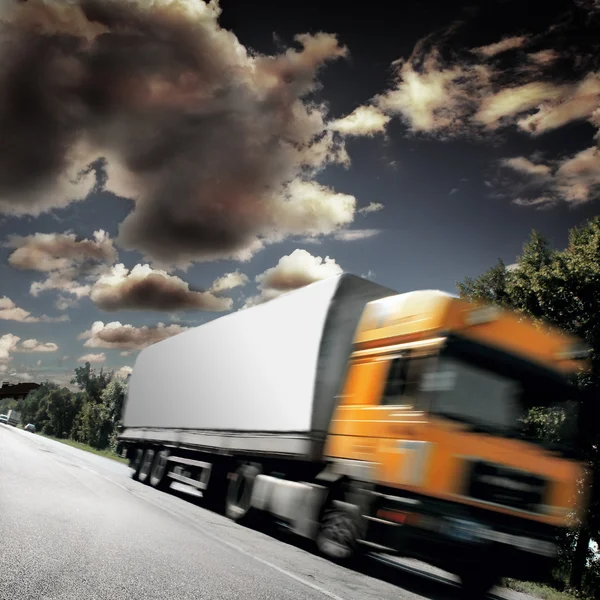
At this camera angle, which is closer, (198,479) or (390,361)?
(390,361)

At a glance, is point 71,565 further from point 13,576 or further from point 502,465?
point 502,465

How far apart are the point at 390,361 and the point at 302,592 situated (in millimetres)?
2717

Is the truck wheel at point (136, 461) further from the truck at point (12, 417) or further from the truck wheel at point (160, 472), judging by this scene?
the truck at point (12, 417)

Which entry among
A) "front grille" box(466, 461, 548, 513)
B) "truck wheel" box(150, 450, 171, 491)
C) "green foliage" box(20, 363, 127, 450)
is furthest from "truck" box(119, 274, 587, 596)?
"green foliage" box(20, 363, 127, 450)

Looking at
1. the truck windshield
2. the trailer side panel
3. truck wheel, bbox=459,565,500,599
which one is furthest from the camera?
the trailer side panel

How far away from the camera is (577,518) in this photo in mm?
9625

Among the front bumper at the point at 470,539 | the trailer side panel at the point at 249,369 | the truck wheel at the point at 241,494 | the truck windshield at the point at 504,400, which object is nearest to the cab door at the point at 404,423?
the truck windshield at the point at 504,400

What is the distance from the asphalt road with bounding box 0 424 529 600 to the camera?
14.6 ft

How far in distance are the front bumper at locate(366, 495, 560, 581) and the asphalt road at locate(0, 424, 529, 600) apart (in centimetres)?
65

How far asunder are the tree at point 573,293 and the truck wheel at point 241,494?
575cm

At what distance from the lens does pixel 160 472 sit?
→ 1448 cm

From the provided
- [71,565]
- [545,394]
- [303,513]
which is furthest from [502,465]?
[71,565]

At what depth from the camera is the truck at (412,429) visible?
571 centimetres

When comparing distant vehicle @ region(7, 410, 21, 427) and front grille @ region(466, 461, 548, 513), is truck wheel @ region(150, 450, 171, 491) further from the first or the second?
distant vehicle @ region(7, 410, 21, 427)
